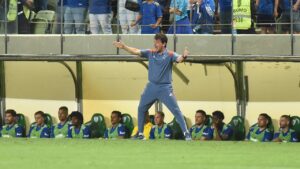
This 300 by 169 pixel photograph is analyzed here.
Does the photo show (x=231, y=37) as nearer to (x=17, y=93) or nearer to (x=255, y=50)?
(x=255, y=50)

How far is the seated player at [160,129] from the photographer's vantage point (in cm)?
2342

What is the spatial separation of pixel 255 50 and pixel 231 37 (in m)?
0.55

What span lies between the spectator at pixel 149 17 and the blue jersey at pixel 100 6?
64 cm

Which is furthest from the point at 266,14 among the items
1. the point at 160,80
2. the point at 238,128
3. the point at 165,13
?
the point at 160,80

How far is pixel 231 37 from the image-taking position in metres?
22.1

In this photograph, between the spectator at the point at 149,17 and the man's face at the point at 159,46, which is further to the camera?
the spectator at the point at 149,17

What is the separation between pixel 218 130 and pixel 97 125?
3157mm

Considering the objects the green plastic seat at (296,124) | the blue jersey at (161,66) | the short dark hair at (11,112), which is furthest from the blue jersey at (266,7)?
the short dark hair at (11,112)

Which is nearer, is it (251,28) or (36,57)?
(251,28)

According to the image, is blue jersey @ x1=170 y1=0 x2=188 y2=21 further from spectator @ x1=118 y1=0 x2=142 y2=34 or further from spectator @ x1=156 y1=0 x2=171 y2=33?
spectator @ x1=118 y1=0 x2=142 y2=34

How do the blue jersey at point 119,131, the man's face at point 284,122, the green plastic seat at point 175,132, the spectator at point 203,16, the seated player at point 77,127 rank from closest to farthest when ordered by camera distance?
1. the spectator at point 203,16
2. the man's face at point 284,122
3. the green plastic seat at point 175,132
4. the blue jersey at point 119,131
5. the seated player at point 77,127

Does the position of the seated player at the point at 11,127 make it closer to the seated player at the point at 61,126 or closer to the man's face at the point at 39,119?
the man's face at the point at 39,119

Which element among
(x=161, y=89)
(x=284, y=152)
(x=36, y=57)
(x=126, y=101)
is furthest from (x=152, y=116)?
(x=284, y=152)

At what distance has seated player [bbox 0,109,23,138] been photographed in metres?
25.3
